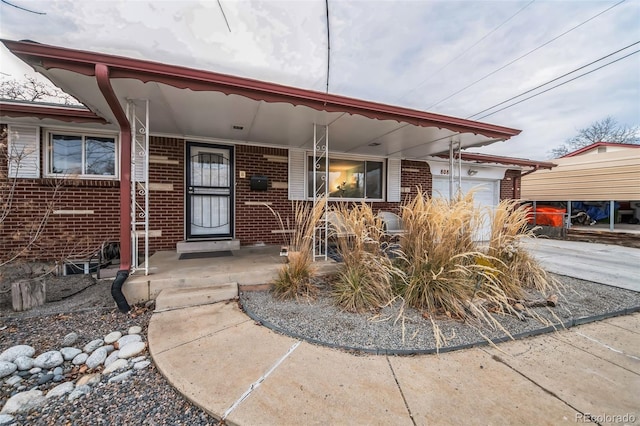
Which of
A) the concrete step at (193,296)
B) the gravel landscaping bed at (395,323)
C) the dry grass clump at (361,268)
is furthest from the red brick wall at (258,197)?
the dry grass clump at (361,268)

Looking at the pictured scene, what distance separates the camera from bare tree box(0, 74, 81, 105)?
6438 millimetres

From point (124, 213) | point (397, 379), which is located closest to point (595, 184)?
point (397, 379)

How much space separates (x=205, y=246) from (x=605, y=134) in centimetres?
2674

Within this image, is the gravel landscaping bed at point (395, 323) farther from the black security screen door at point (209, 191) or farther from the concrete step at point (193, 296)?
the black security screen door at point (209, 191)

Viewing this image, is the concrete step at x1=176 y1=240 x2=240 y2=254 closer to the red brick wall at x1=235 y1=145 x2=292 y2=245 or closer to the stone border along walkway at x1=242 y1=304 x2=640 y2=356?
the red brick wall at x1=235 y1=145 x2=292 y2=245

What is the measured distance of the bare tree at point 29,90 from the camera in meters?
6.44

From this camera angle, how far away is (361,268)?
2998 millimetres

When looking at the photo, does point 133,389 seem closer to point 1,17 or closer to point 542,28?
point 1,17

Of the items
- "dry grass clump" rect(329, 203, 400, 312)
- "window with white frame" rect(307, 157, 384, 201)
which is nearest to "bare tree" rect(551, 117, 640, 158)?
"window with white frame" rect(307, 157, 384, 201)

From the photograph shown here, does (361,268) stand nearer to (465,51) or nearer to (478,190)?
(478,190)

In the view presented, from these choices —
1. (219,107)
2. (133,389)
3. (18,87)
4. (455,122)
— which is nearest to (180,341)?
(133,389)

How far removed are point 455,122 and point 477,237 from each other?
1829 millimetres

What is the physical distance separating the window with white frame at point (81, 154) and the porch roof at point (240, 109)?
50 centimetres

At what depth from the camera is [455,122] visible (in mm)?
3990
